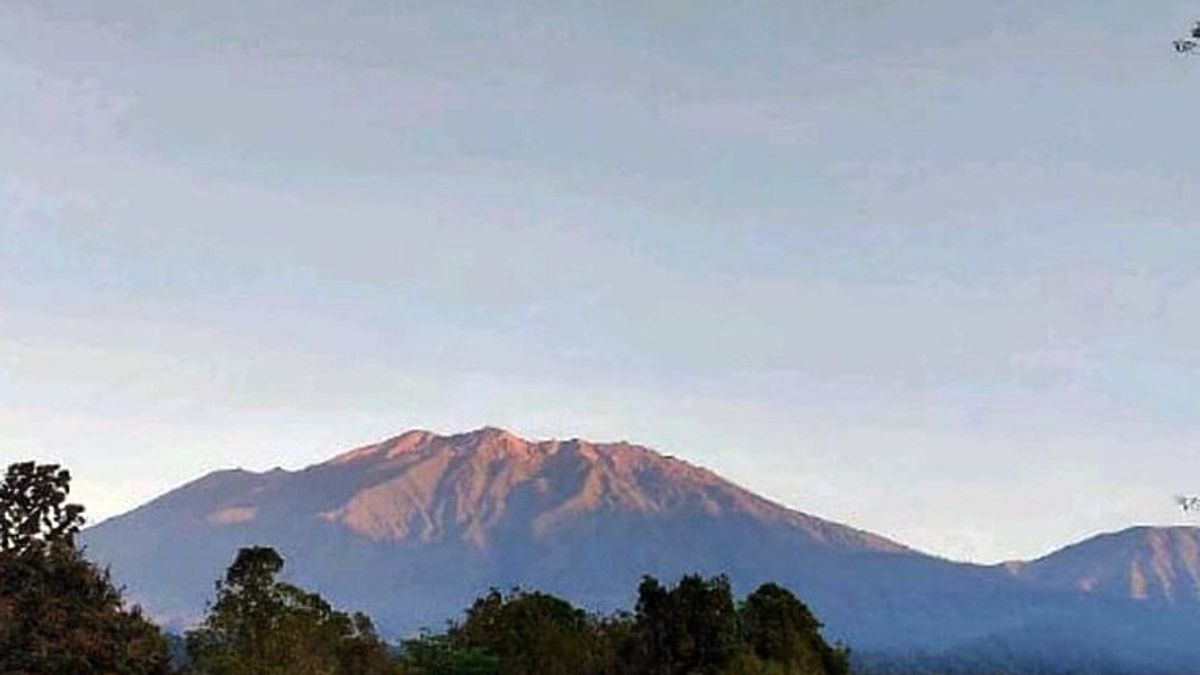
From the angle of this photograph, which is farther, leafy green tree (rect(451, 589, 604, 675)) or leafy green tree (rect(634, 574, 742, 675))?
leafy green tree (rect(451, 589, 604, 675))

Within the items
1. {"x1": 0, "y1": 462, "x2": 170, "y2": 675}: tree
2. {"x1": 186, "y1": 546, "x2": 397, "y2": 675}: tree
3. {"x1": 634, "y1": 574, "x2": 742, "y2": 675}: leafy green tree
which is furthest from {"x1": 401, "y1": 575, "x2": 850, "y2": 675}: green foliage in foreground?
{"x1": 0, "y1": 462, "x2": 170, "y2": 675}: tree

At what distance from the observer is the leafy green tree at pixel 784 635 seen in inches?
3066

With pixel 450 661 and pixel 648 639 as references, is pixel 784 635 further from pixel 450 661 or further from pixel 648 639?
pixel 450 661

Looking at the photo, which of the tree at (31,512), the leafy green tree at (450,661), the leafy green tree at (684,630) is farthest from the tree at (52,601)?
the leafy green tree at (450,661)

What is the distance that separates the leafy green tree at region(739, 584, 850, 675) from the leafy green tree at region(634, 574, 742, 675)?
3.34 metres

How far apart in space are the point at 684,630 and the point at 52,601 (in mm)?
38261

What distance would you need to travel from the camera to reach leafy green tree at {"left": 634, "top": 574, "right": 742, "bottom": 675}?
70750 millimetres

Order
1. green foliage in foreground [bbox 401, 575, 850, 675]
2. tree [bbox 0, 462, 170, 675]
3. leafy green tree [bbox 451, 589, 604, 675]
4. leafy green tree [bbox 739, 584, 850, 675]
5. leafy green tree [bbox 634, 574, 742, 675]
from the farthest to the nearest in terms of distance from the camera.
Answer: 1. leafy green tree [bbox 451, 589, 604, 675]
2. leafy green tree [bbox 739, 584, 850, 675]
3. green foliage in foreground [bbox 401, 575, 850, 675]
4. leafy green tree [bbox 634, 574, 742, 675]
5. tree [bbox 0, 462, 170, 675]

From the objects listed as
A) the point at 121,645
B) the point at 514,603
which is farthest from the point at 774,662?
the point at 121,645

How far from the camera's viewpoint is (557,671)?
82.7 metres

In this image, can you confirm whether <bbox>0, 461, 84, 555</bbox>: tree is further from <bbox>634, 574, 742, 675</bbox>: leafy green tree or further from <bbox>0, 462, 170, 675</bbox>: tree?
<bbox>634, 574, 742, 675</bbox>: leafy green tree

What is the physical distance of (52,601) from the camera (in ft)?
121

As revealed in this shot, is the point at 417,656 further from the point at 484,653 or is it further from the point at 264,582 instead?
the point at 264,582

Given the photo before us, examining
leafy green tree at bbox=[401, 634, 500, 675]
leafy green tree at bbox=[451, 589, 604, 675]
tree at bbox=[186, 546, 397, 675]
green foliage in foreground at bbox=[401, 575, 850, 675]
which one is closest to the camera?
tree at bbox=[186, 546, 397, 675]
